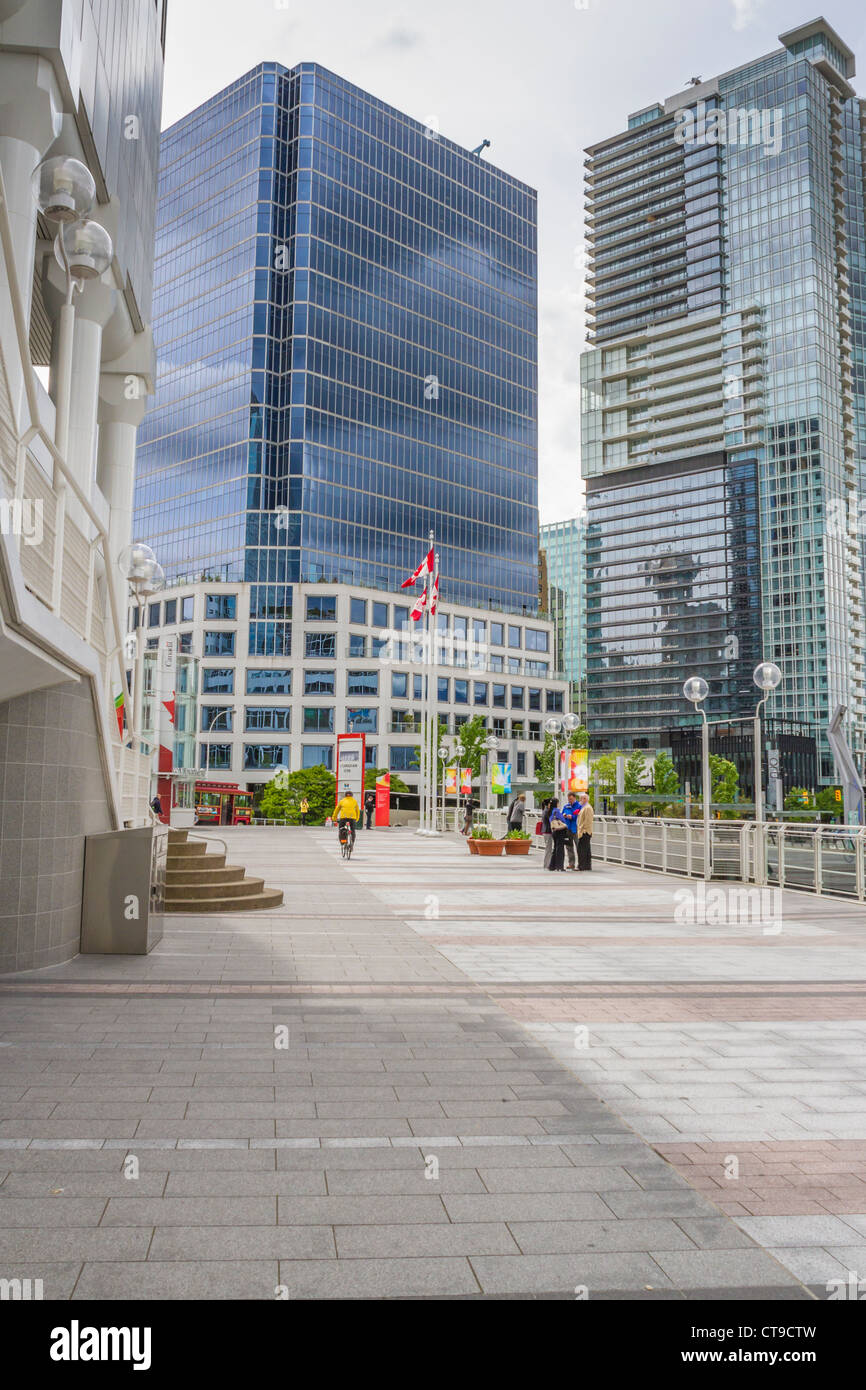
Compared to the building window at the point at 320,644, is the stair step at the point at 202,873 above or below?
below

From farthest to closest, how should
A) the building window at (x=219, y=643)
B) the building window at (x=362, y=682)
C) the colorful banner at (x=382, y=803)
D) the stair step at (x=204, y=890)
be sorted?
1. the building window at (x=362, y=682)
2. the building window at (x=219, y=643)
3. the colorful banner at (x=382, y=803)
4. the stair step at (x=204, y=890)

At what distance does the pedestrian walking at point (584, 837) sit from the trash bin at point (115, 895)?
52.7ft

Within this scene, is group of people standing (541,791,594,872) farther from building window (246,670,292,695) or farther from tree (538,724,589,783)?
tree (538,724,589,783)

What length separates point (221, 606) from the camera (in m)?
88.3

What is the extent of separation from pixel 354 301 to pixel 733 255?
294 feet

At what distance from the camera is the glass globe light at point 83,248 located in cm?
922

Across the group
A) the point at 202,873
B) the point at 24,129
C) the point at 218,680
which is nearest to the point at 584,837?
the point at 202,873

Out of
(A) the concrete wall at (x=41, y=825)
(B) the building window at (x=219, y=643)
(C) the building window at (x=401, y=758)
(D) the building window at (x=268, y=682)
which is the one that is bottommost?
(A) the concrete wall at (x=41, y=825)

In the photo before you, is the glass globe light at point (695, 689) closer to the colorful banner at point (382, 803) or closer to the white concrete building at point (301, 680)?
the colorful banner at point (382, 803)

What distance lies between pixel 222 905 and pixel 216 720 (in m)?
73.3

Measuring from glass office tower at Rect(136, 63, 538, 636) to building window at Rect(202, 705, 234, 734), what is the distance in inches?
267

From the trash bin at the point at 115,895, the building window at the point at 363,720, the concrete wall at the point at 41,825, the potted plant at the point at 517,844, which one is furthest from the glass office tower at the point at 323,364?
the concrete wall at the point at 41,825
